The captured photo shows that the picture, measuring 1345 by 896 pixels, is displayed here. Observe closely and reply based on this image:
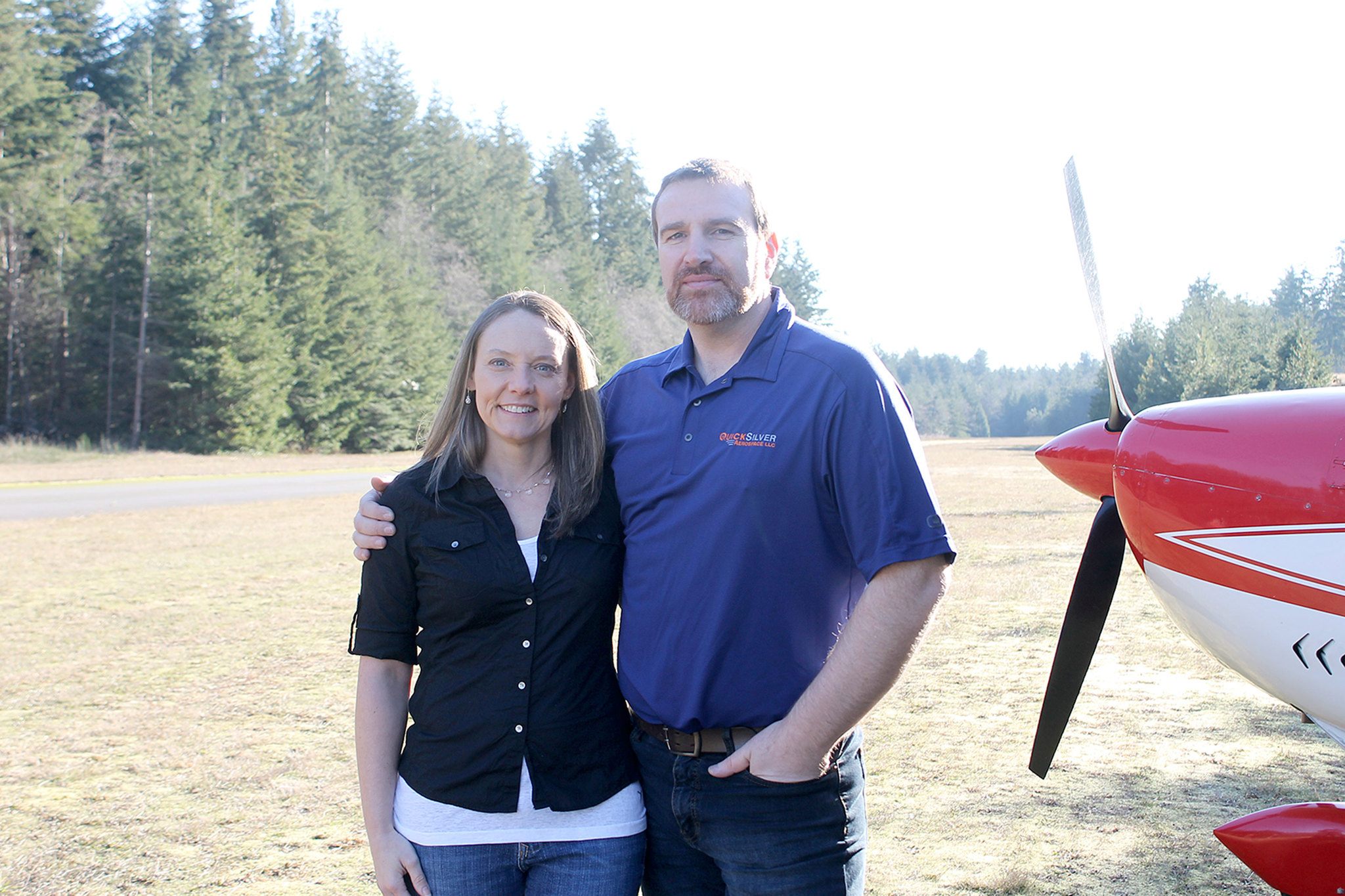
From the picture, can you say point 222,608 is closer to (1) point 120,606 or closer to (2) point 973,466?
(1) point 120,606

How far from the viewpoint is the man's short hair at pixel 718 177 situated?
2158 millimetres

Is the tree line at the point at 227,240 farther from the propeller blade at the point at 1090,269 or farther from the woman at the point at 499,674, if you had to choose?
the woman at the point at 499,674

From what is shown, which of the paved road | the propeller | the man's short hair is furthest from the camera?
the paved road

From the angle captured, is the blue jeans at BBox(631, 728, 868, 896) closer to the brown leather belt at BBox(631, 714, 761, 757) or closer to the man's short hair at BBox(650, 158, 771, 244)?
the brown leather belt at BBox(631, 714, 761, 757)

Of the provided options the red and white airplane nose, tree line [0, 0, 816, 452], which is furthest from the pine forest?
the red and white airplane nose

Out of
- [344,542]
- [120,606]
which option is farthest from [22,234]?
[120,606]

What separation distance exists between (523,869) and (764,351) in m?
1.24

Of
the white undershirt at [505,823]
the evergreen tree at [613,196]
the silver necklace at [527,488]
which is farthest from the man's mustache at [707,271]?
the evergreen tree at [613,196]

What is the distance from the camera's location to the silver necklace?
7.15 feet

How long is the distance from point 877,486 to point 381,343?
4028 cm

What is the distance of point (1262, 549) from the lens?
6.95ft

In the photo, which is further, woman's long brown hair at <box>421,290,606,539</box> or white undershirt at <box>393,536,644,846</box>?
woman's long brown hair at <box>421,290,606,539</box>

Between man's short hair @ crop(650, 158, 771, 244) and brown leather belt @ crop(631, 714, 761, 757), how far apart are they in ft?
3.67

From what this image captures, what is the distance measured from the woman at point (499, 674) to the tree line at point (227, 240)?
31.7m
